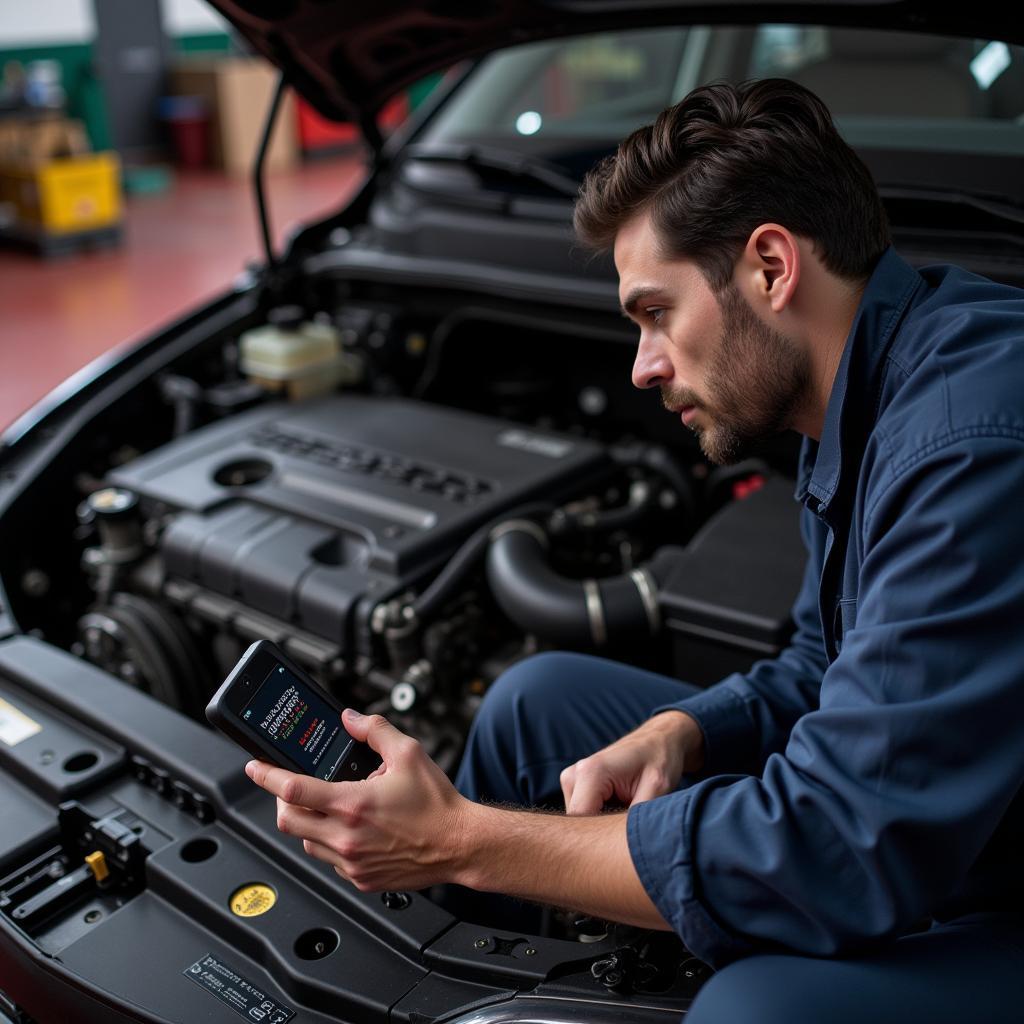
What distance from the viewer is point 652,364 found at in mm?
1131

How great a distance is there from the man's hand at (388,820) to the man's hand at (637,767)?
17 centimetres

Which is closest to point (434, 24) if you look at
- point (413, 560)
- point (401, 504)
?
point (401, 504)

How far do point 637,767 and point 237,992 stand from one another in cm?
49

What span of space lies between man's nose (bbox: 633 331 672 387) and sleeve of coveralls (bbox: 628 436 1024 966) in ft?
0.98

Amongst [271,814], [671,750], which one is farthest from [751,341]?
[271,814]

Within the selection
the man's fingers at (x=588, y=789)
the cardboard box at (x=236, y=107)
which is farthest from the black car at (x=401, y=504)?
Result: the cardboard box at (x=236, y=107)

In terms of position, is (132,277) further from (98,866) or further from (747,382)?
(747,382)

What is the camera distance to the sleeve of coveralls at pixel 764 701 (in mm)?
1259

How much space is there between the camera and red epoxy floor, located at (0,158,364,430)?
4.95 metres

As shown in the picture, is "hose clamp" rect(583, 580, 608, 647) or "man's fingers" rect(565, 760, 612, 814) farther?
"hose clamp" rect(583, 580, 608, 647)

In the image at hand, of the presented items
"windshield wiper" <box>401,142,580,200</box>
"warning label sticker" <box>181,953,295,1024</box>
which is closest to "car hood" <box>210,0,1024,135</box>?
"windshield wiper" <box>401,142,580,200</box>

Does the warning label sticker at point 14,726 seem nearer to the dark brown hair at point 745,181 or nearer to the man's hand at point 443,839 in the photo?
the man's hand at point 443,839

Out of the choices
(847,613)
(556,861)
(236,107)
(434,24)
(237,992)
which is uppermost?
(434,24)

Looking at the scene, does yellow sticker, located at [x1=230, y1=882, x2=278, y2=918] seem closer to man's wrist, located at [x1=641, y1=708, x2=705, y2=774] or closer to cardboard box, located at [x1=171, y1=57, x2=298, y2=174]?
man's wrist, located at [x1=641, y1=708, x2=705, y2=774]
